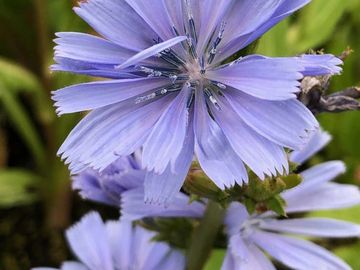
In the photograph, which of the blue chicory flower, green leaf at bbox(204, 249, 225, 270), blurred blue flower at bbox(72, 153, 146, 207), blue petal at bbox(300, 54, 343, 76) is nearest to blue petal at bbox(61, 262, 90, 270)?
the blue chicory flower

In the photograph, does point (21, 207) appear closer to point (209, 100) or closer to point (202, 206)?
point (202, 206)

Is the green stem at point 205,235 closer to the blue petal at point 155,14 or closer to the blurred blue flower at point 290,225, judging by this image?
the blurred blue flower at point 290,225

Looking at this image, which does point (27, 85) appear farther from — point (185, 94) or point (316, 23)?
point (185, 94)

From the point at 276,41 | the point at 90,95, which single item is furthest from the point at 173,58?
the point at 276,41

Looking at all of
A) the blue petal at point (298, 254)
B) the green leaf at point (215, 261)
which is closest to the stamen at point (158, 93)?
the blue petal at point (298, 254)

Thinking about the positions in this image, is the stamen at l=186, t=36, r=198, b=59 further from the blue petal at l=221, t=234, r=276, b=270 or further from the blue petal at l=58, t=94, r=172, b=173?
the blue petal at l=221, t=234, r=276, b=270

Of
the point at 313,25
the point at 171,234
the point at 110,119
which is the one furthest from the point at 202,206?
the point at 313,25
